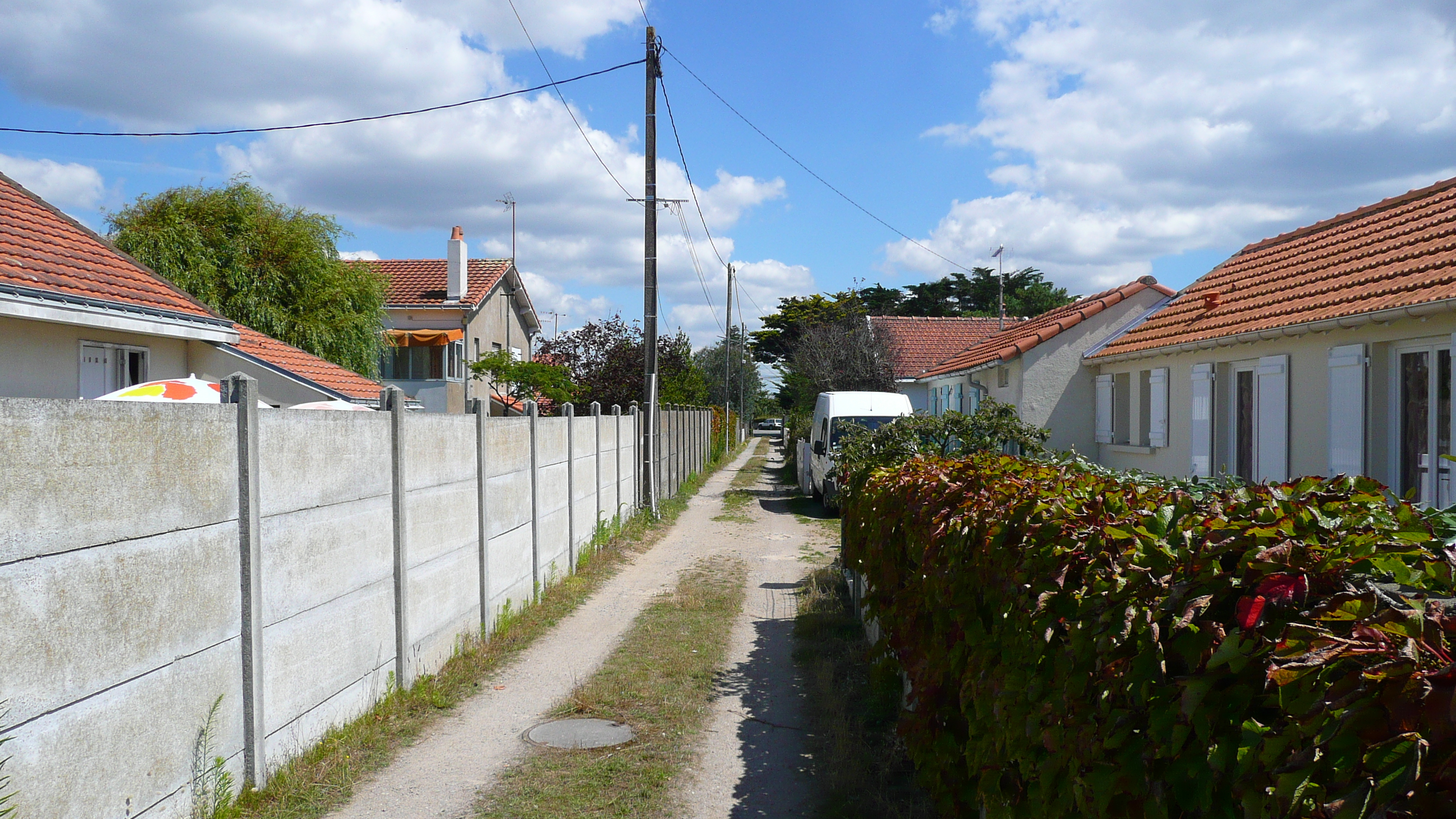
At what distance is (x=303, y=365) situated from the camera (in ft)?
63.4

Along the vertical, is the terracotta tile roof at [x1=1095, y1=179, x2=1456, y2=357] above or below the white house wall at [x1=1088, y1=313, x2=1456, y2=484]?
above

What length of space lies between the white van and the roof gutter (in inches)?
245

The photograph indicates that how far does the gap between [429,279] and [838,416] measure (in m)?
23.8

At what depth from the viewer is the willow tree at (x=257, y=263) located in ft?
86.7

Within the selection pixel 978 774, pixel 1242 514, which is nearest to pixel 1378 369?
pixel 978 774

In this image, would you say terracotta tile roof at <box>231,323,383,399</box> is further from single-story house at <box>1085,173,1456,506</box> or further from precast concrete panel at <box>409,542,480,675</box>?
single-story house at <box>1085,173,1456,506</box>

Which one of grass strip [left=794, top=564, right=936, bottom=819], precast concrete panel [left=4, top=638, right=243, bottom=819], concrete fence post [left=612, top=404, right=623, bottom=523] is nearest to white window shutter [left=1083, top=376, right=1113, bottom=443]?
concrete fence post [left=612, top=404, right=623, bottom=523]

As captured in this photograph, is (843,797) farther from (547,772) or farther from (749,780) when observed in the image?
(547,772)

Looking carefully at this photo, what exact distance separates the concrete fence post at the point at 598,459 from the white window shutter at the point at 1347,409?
8382 millimetres

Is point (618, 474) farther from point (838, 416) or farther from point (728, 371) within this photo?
point (728, 371)

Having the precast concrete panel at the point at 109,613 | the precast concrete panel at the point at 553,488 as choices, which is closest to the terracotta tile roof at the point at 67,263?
the precast concrete panel at the point at 553,488

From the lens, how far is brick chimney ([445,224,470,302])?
1390 inches

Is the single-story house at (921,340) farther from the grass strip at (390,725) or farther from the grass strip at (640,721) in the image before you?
the grass strip at (640,721)

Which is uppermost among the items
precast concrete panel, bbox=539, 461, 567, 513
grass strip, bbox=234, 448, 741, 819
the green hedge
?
the green hedge
